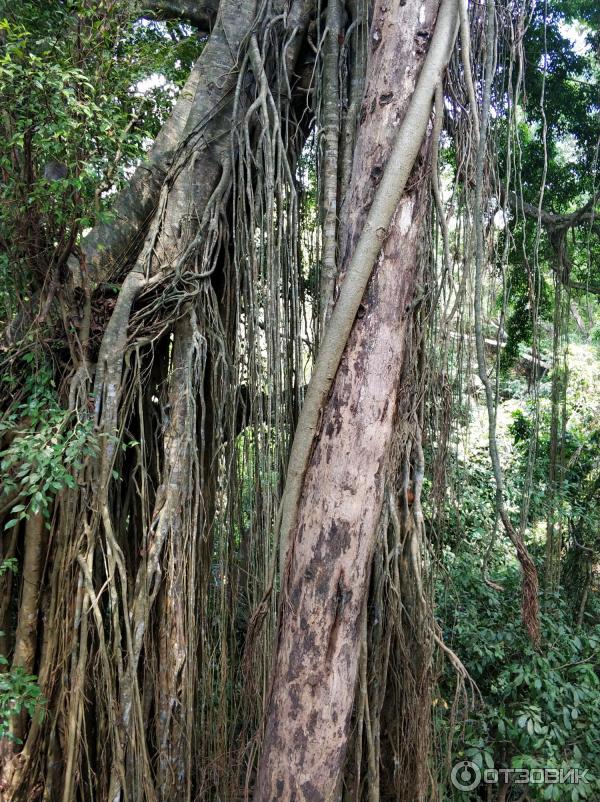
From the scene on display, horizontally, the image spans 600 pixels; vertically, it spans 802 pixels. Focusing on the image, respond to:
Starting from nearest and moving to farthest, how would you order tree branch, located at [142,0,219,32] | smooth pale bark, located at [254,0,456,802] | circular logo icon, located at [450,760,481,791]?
1. smooth pale bark, located at [254,0,456,802]
2. circular logo icon, located at [450,760,481,791]
3. tree branch, located at [142,0,219,32]

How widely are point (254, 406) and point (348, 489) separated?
0.80m

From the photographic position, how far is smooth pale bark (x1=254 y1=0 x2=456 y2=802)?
5.16 ft

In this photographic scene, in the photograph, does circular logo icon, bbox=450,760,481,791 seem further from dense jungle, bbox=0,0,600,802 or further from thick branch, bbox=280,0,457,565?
thick branch, bbox=280,0,457,565

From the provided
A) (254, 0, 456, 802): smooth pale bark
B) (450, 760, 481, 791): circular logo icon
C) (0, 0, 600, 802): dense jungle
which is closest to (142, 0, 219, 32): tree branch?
(0, 0, 600, 802): dense jungle

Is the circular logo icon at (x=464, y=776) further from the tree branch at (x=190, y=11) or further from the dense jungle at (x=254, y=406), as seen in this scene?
the tree branch at (x=190, y=11)

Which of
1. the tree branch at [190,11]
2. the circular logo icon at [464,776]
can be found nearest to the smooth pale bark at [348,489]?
the circular logo icon at [464,776]

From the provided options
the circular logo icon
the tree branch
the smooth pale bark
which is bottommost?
the circular logo icon

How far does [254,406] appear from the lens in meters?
2.31

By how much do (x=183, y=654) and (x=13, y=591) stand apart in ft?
2.40

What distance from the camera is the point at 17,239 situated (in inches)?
86.4

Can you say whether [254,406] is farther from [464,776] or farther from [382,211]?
[464,776]

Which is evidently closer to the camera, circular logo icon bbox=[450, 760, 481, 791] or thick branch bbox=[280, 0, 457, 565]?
thick branch bbox=[280, 0, 457, 565]

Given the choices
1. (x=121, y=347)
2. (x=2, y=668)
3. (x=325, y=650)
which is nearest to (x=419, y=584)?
(x=325, y=650)

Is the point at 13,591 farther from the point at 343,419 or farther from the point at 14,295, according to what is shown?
the point at 343,419
